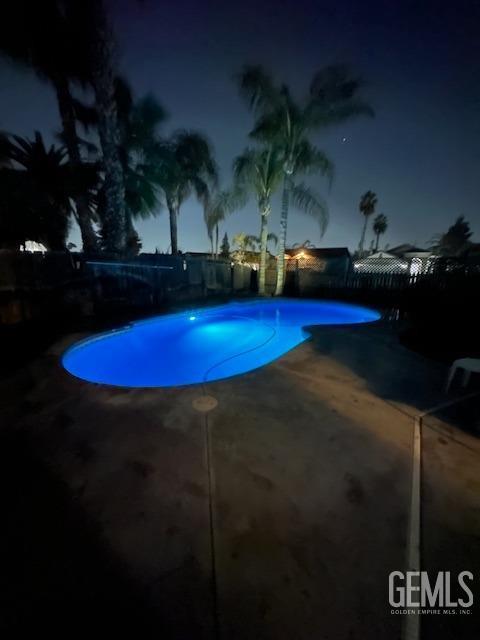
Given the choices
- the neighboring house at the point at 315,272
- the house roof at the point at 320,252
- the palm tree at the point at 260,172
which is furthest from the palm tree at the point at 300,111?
the house roof at the point at 320,252

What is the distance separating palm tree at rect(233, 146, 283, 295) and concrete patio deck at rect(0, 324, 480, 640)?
40.3 feet

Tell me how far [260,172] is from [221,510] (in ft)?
46.2

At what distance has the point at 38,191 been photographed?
9.80m

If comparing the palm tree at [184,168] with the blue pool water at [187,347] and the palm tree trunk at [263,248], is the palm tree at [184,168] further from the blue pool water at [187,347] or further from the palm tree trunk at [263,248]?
the blue pool water at [187,347]

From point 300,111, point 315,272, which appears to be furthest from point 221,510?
point 315,272

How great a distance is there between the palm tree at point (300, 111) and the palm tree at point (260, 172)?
545 mm

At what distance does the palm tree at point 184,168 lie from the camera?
1516 cm

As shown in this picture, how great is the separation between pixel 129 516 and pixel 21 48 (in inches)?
654

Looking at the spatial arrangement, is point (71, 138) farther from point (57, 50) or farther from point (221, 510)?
point (221, 510)

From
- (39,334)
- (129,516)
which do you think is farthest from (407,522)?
(39,334)

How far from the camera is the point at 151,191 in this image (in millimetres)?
14820

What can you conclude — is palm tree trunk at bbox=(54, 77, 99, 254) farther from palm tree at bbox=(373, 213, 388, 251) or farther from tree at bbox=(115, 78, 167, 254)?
palm tree at bbox=(373, 213, 388, 251)

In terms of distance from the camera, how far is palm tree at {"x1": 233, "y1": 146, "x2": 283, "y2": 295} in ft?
40.7

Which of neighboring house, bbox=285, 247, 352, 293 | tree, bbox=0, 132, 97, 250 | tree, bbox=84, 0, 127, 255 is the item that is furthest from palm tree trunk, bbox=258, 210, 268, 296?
tree, bbox=0, 132, 97, 250
